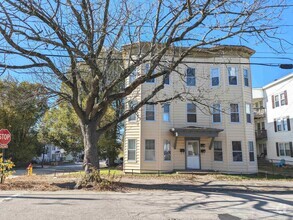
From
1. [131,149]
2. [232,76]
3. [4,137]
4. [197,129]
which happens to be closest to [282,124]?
[232,76]

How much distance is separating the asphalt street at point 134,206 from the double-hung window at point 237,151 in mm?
12043

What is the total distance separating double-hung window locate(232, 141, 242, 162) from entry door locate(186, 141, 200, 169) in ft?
9.51

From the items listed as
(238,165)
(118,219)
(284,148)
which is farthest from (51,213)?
(284,148)

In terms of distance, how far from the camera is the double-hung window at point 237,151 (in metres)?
22.8

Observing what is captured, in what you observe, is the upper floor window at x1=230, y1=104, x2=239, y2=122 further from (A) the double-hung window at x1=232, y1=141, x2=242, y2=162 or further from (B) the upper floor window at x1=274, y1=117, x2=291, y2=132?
(B) the upper floor window at x1=274, y1=117, x2=291, y2=132

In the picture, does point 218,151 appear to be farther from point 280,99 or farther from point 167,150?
point 280,99

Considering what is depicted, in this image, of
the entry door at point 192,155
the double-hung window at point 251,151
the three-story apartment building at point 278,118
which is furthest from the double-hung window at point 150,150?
the three-story apartment building at point 278,118

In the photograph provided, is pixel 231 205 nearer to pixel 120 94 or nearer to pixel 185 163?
pixel 120 94

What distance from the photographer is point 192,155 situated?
74.7 feet

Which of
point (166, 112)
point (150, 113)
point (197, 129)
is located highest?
point (166, 112)

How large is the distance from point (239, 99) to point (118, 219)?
18567 millimetres

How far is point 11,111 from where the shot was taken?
32.4 meters

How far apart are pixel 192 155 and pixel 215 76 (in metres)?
6.66

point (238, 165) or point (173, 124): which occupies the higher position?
point (173, 124)
